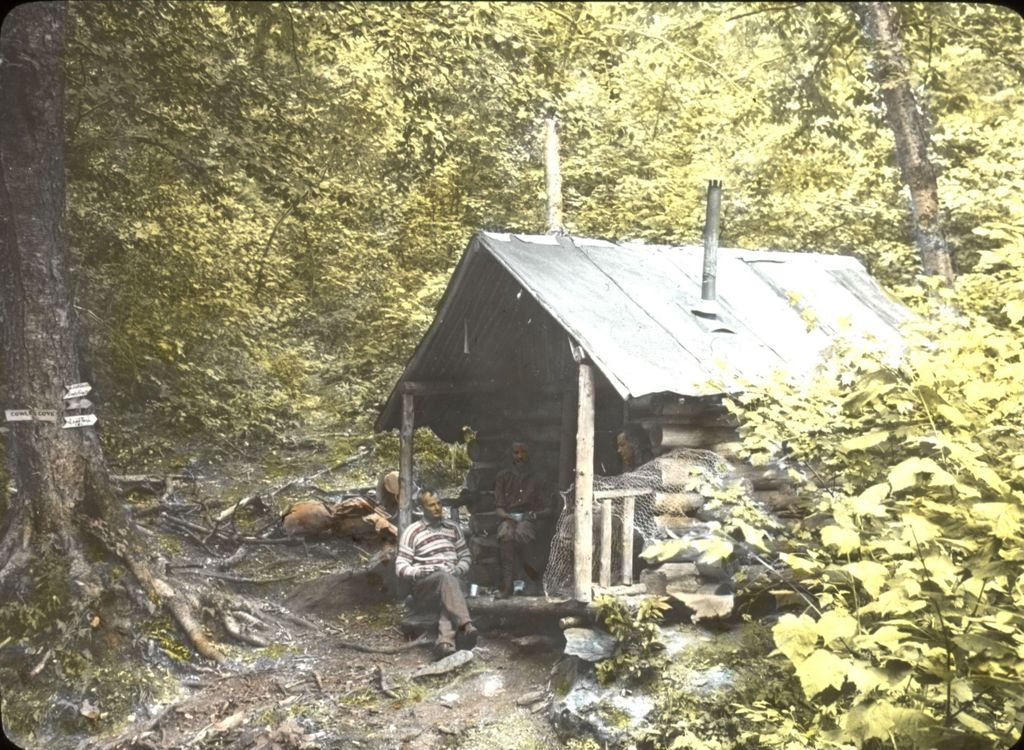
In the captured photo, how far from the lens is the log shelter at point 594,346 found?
3.59 meters

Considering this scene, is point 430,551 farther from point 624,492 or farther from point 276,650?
point 624,492

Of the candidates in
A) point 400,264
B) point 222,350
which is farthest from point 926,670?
point 222,350

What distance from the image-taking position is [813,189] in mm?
3916

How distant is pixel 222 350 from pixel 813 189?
284 cm

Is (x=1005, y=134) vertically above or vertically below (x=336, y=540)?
above

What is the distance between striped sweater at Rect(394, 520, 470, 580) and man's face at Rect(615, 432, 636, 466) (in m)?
0.88

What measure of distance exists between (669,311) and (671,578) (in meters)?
1.24

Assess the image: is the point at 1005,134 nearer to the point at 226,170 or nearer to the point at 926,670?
the point at 926,670

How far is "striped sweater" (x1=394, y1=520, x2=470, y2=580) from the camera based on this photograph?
3.79m

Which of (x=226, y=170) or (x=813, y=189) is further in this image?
(x=813, y=189)

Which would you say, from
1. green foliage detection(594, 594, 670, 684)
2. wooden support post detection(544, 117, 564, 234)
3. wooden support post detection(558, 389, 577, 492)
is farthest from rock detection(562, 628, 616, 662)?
wooden support post detection(544, 117, 564, 234)

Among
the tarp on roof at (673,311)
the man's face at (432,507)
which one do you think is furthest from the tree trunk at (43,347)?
the tarp on roof at (673,311)

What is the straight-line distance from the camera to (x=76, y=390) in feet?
11.4

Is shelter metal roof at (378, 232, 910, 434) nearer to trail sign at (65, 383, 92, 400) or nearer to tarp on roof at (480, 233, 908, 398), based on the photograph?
tarp on roof at (480, 233, 908, 398)
